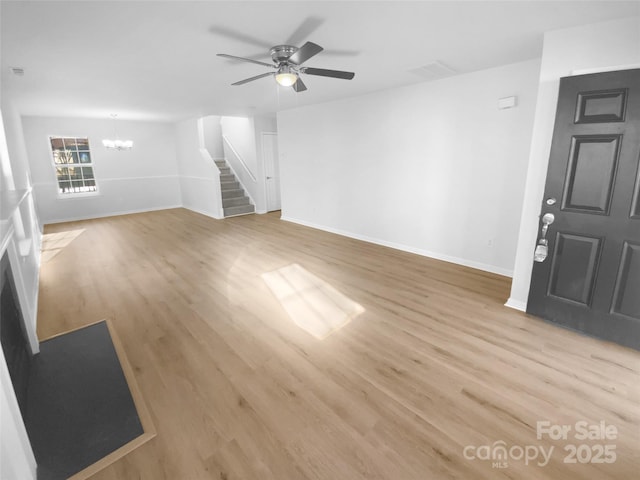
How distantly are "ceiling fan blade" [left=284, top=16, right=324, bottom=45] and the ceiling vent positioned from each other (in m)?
1.56

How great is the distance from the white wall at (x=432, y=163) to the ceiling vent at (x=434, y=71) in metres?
0.17

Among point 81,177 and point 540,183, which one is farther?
point 81,177

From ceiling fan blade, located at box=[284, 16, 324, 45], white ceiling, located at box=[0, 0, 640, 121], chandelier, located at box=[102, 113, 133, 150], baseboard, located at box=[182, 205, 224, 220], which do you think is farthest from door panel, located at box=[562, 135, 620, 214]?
chandelier, located at box=[102, 113, 133, 150]

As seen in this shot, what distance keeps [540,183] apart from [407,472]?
2.58 meters

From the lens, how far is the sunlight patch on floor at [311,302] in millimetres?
2818

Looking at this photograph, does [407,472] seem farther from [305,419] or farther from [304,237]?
[304,237]

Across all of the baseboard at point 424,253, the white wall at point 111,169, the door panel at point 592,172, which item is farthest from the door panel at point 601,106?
the white wall at point 111,169

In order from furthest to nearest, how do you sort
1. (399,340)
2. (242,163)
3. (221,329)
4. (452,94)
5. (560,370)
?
(242,163)
(452,94)
(221,329)
(399,340)
(560,370)

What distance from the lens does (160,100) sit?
5.15 metres

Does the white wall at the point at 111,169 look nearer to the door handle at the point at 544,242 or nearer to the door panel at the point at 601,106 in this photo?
the door handle at the point at 544,242

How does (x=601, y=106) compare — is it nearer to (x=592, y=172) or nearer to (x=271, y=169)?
(x=592, y=172)

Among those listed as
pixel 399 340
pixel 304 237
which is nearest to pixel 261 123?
pixel 304 237

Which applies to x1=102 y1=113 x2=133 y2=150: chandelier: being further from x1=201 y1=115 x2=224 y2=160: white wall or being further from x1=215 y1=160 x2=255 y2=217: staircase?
x1=215 y1=160 x2=255 y2=217: staircase

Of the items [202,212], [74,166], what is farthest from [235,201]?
[74,166]
